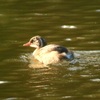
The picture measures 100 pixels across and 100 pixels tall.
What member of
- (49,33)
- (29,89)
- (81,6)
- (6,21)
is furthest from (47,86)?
(81,6)

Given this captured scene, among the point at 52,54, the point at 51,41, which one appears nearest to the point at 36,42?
the point at 51,41

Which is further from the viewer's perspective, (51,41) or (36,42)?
(51,41)

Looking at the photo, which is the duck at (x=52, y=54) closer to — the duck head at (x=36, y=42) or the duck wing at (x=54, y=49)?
the duck wing at (x=54, y=49)

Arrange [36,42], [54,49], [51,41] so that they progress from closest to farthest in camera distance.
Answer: [54,49]
[36,42]
[51,41]

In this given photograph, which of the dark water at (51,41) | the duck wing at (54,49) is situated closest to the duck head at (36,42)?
the dark water at (51,41)

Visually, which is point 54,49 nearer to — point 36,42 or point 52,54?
point 52,54

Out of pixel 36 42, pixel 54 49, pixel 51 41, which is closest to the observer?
pixel 54 49

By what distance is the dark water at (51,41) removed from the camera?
44.6 feet

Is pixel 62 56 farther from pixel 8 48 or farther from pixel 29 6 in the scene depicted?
pixel 29 6

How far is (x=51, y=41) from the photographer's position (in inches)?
705

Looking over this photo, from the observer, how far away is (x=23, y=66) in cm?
1559

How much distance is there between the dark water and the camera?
13603mm

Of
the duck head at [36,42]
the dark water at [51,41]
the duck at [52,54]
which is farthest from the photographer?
the duck head at [36,42]

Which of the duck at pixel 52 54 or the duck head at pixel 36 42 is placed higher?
the duck head at pixel 36 42
